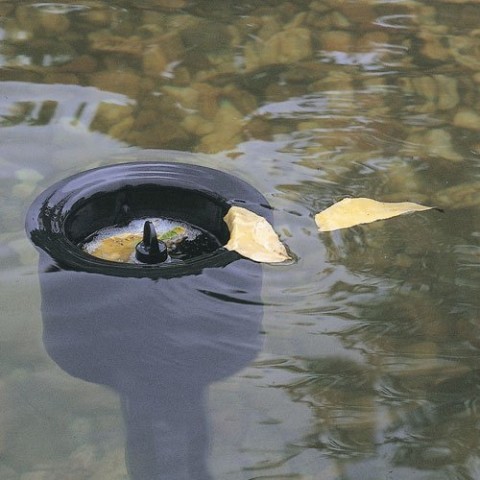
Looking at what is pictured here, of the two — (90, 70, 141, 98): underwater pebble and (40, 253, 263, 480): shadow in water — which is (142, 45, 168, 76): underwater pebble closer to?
(90, 70, 141, 98): underwater pebble

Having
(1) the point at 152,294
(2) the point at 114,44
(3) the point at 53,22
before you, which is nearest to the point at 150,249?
(1) the point at 152,294

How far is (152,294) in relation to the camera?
1761 millimetres

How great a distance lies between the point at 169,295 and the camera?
1772 millimetres

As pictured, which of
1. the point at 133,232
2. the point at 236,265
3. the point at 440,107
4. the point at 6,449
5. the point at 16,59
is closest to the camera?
the point at 6,449

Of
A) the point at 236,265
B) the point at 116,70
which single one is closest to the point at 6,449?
the point at 236,265

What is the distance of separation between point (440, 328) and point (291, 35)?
4.73ft

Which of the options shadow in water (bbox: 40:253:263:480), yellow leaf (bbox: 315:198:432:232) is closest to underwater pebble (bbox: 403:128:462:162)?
yellow leaf (bbox: 315:198:432:232)

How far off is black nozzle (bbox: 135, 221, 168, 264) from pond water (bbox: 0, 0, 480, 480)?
227 millimetres

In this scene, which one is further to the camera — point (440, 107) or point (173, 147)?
point (440, 107)

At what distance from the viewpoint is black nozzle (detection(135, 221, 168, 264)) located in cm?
184

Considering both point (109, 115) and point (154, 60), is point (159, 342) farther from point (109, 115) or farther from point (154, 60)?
point (154, 60)

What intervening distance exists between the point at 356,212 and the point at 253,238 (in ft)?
1.03

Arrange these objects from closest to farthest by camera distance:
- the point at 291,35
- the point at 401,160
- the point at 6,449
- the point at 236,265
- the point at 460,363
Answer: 1. the point at 6,449
2. the point at 460,363
3. the point at 236,265
4. the point at 401,160
5. the point at 291,35

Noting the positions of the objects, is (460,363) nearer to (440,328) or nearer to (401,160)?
(440,328)
